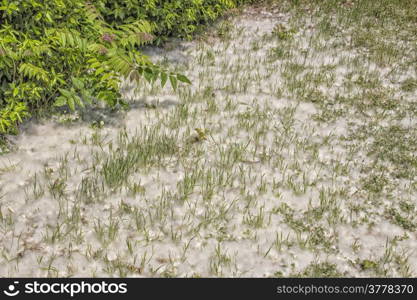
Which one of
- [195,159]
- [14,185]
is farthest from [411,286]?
[14,185]

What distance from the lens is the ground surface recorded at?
4223mm

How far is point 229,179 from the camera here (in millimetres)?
5242

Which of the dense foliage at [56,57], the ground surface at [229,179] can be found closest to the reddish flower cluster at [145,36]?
the dense foliage at [56,57]

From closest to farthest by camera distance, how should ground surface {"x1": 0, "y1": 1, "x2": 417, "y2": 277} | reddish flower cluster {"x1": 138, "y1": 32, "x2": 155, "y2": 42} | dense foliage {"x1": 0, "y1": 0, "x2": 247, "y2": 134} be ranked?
ground surface {"x1": 0, "y1": 1, "x2": 417, "y2": 277} < dense foliage {"x1": 0, "y1": 0, "x2": 247, "y2": 134} < reddish flower cluster {"x1": 138, "y1": 32, "x2": 155, "y2": 42}

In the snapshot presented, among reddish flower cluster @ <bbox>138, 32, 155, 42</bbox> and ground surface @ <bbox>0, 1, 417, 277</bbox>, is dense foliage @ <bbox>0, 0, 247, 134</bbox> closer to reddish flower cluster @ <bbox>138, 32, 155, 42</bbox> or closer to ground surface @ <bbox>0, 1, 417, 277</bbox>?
reddish flower cluster @ <bbox>138, 32, 155, 42</bbox>

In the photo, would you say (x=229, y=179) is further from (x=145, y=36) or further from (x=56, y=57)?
(x=56, y=57)

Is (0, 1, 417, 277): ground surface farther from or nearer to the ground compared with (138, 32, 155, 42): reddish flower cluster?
nearer to the ground

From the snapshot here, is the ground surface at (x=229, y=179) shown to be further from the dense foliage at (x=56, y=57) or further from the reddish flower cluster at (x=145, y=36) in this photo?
the reddish flower cluster at (x=145, y=36)

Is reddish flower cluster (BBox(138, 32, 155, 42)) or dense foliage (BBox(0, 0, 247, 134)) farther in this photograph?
reddish flower cluster (BBox(138, 32, 155, 42))

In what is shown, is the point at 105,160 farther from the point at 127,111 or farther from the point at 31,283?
the point at 31,283

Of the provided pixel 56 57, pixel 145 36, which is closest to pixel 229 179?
pixel 145 36

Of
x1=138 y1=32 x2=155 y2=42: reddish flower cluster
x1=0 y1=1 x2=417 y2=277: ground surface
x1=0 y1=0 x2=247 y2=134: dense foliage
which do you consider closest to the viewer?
x1=0 y1=1 x2=417 y2=277: ground surface

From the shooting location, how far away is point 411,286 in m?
3.96

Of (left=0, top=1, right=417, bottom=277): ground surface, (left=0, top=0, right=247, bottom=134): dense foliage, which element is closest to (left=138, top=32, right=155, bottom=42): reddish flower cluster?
(left=0, top=0, right=247, bottom=134): dense foliage
